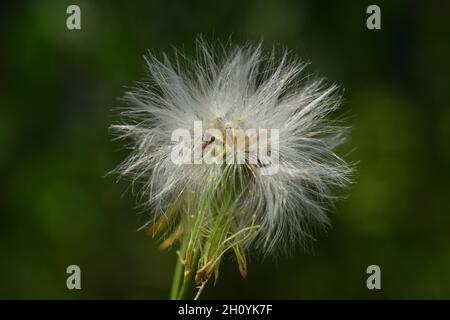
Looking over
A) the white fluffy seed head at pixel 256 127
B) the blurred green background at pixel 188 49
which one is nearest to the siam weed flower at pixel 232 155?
the white fluffy seed head at pixel 256 127

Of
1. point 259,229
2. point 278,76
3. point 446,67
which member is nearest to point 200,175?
point 259,229

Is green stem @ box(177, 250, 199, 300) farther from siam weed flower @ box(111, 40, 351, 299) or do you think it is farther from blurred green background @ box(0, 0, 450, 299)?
blurred green background @ box(0, 0, 450, 299)

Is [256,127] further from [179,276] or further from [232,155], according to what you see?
[179,276]

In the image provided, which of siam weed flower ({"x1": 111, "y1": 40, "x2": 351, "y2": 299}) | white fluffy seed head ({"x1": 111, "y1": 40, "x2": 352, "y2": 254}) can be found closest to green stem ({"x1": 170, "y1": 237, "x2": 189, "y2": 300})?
siam weed flower ({"x1": 111, "y1": 40, "x2": 351, "y2": 299})

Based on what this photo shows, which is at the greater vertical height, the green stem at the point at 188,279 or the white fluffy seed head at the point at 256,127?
the white fluffy seed head at the point at 256,127

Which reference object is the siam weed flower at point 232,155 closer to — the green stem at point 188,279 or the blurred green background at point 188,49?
the green stem at point 188,279

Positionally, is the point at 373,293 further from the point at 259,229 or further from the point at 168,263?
the point at 259,229
